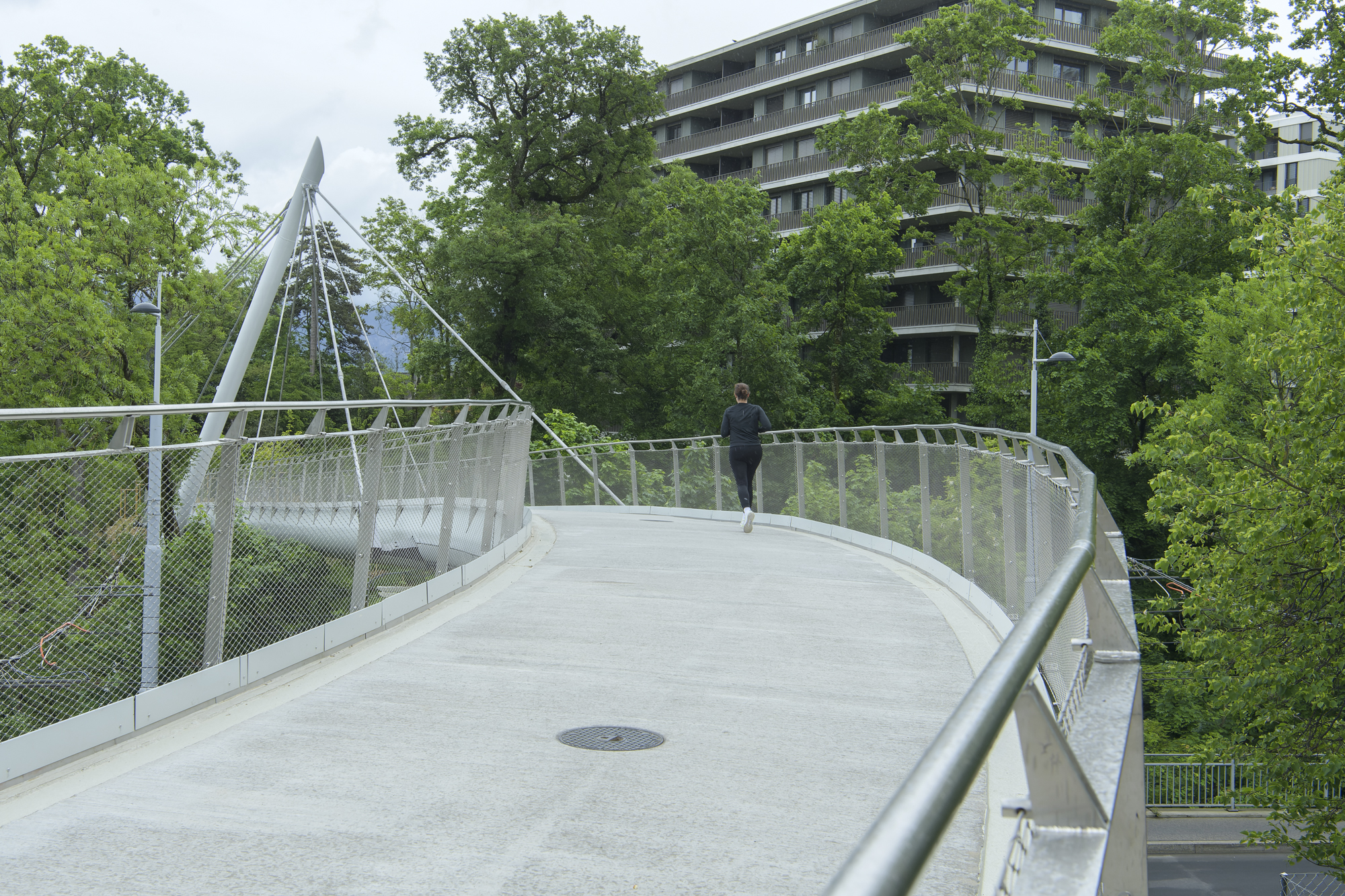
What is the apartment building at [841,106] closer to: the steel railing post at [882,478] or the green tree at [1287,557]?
the green tree at [1287,557]

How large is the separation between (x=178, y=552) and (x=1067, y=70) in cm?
6025

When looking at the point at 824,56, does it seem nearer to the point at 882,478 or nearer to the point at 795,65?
the point at 795,65

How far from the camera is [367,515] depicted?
7750 mm

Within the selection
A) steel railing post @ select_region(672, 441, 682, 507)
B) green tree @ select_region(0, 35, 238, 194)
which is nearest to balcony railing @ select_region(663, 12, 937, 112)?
green tree @ select_region(0, 35, 238, 194)

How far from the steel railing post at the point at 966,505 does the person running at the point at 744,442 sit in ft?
19.9

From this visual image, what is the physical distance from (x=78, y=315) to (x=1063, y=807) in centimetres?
3507

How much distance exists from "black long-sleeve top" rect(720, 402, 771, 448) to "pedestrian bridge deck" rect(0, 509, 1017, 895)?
7632mm

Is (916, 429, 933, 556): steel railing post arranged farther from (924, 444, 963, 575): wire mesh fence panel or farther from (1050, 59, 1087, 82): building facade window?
(1050, 59, 1087, 82): building facade window

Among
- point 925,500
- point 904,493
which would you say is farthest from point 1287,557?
point 925,500

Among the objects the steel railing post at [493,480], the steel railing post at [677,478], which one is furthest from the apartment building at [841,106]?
the steel railing post at [493,480]

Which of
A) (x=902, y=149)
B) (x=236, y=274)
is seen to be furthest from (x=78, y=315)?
(x=902, y=149)

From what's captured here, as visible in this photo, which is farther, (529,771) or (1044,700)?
(529,771)

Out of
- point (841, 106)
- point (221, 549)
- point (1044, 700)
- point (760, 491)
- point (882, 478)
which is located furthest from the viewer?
point (841, 106)

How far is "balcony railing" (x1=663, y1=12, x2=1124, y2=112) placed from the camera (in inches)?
2260
